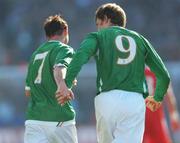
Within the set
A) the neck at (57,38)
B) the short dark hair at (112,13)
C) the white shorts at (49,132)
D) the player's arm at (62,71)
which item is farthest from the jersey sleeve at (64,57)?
the white shorts at (49,132)

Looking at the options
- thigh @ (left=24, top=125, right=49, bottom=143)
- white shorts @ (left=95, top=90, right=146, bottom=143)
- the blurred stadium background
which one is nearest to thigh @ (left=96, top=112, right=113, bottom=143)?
white shorts @ (left=95, top=90, right=146, bottom=143)

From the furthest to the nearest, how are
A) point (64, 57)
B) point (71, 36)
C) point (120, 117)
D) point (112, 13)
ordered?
point (71, 36), point (64, 57), point (112, 13), point (120, 117)

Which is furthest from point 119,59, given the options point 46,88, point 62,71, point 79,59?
point 46,88

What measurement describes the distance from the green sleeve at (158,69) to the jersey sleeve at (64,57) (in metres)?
0.73

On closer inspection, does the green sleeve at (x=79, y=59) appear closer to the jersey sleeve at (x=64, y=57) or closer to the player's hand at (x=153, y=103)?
the jersey sleeve at (x=64, y=57)

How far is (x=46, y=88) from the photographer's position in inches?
→ 301

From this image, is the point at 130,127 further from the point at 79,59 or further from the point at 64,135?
the point at 64,135

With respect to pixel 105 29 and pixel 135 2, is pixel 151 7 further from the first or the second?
pixel 105 29

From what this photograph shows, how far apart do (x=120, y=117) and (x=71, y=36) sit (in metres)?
15.1

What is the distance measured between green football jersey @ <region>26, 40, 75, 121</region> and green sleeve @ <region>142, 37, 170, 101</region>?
3.18 ft

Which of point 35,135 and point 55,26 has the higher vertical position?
point 55,26

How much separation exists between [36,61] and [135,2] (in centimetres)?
1556

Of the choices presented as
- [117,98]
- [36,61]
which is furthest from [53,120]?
[117,98]

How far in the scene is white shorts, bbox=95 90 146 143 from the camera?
666cm
